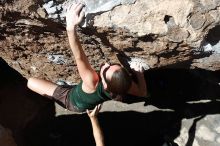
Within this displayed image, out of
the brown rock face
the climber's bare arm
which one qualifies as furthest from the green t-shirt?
the brown rock face

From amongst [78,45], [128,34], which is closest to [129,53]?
[128,34]

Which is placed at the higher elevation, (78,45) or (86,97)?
(78,45)

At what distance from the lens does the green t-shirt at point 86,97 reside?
10.6ft

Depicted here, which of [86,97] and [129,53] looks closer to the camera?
[129,53]

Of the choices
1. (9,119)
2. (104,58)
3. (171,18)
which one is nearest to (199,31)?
(171,18)

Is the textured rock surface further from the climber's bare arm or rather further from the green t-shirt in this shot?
the green t-shirt

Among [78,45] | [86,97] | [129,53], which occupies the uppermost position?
[78,45]

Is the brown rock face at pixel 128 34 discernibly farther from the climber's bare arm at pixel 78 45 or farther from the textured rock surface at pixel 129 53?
the climber's bare arm at pixel 78 45

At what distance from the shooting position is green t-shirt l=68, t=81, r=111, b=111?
10.6 ft

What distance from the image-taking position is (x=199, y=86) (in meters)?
3.93

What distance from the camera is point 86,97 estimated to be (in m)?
3.37

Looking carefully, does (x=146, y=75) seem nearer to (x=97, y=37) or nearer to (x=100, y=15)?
(x=97, y=37)

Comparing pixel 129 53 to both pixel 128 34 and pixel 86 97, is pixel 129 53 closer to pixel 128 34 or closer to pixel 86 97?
pixel 128 34

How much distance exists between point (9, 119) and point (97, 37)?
1.69m
